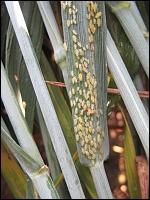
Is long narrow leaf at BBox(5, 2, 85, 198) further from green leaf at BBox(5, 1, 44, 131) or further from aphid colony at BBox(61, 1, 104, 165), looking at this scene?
green leaf at BBox(5, 1, 44, 131)

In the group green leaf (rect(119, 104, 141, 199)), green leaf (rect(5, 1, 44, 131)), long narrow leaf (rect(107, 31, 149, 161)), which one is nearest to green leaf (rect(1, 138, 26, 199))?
green leaf (rect(5, 1, 44, 131))

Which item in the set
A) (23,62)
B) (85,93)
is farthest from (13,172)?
(85,93)

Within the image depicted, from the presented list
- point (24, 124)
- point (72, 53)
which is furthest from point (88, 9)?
point (24, 124)

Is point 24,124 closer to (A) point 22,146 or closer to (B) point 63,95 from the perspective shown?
(A) point 22,146

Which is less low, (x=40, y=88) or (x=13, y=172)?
(x=40, y=88)

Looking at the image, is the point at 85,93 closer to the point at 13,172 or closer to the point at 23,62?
the point at 23,62

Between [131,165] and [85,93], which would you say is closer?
[85,93]

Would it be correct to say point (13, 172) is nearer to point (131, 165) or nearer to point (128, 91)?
point (131, 165)

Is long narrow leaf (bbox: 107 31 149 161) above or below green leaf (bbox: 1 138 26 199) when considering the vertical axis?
above
